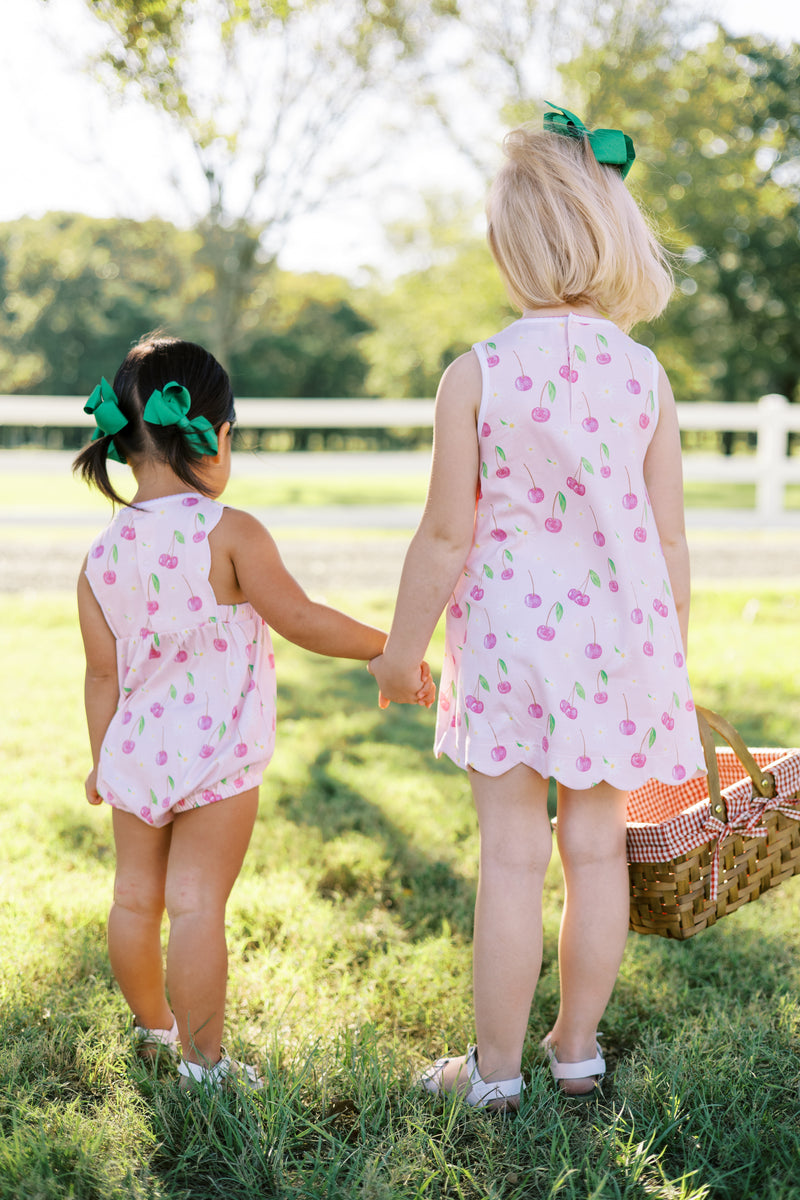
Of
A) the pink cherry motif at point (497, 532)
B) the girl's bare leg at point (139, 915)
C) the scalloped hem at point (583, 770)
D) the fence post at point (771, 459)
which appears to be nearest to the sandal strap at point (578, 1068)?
the scalloped hem at point (583, 770)

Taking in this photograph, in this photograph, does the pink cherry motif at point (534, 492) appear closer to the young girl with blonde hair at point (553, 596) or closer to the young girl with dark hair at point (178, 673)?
the young girl with blonde hair at point (553, 596)

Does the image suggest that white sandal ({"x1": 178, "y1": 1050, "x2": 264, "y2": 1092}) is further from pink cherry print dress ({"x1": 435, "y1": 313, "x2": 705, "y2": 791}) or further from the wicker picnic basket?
the wicker picnic basket

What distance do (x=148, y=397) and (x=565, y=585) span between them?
899 mm

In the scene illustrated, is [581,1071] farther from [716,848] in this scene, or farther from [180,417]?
[180,417]

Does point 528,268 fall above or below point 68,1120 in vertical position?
above

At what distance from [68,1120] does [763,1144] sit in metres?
1.17

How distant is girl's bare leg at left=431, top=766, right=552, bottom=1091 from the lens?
1889 millimetres

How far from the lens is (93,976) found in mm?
2258

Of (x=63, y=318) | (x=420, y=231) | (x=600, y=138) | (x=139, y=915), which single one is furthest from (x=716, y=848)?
(x=63, y=318)

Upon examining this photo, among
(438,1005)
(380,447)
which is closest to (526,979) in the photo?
(438,1005)

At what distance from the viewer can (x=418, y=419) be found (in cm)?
984

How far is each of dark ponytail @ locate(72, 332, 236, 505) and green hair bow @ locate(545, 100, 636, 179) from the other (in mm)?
822

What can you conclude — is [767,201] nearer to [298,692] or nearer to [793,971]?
[298,692]

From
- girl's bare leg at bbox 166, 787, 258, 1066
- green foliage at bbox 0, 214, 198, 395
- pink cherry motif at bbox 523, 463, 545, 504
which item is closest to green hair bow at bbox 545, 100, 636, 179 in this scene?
pink cherry motif at bbox 523, 463, 545, 504
